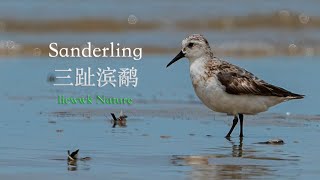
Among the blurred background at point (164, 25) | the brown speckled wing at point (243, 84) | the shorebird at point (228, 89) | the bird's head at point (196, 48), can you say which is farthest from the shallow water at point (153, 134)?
the blurred background at point (164, 25)

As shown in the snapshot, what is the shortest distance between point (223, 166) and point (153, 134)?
1.94m

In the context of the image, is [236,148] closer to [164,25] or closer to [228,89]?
[228,89]

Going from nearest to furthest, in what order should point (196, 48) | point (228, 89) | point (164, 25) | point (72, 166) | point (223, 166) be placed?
Result: point (72, 166)
point (223, 166)
point (228, 89)
point (196, 48)
point (164, 25)

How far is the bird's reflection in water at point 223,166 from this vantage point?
24.4 ft

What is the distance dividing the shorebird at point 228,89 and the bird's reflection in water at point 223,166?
3.57 ft

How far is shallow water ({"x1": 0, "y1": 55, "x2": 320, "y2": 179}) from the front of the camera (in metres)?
7.68

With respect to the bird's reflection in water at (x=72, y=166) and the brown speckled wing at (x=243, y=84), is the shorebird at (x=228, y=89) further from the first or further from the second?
the bird's reflection in water at (x=72, y=166)

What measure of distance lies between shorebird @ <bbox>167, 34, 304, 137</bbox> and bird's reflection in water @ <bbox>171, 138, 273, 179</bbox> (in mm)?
1089

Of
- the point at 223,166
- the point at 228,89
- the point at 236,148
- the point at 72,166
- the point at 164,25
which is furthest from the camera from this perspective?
the point at 164,25

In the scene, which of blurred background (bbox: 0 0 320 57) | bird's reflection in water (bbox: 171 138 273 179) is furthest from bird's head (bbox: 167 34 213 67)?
blurred background (bbox: 0 0 320 57)

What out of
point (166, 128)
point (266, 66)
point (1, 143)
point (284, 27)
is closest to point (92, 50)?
point (266, 66)

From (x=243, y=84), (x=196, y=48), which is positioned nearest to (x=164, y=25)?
(x=196, y=48)

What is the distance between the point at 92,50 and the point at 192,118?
22.2 feet

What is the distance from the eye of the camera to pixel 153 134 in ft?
31.8
